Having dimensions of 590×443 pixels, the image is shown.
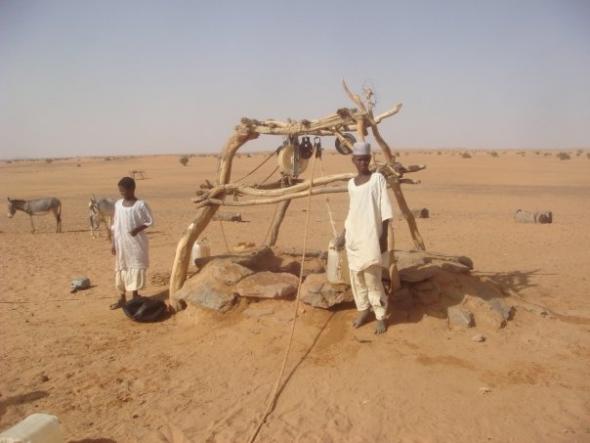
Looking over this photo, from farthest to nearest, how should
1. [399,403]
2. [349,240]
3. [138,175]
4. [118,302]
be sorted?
1. [138,175]
2. [118,302]
3. [349,240]
4. [399,403]

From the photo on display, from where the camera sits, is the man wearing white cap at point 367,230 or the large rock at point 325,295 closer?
the man wearing white cap at point 367,230

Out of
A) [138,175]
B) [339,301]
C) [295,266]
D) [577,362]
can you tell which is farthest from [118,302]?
[138,175]

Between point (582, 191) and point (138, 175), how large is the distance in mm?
29626

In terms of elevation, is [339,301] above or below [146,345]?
above

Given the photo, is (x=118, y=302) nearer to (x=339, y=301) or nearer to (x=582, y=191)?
(x=339, y=301)

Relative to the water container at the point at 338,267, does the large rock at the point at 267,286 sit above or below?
below

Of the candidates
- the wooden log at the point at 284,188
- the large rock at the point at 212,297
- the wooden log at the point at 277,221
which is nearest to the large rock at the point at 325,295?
the large rock at the point at 212,297

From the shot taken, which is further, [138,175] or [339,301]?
[138,175]

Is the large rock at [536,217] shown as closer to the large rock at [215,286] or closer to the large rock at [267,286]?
the large rock at [267,286]

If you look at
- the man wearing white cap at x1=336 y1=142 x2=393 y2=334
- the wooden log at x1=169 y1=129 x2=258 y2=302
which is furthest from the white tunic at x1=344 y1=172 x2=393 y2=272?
the wooden log at x1=169 y1=129 x2=258 y2=302

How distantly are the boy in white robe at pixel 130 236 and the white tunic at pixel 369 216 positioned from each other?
2.86 m

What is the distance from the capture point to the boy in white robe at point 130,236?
6.42 metres

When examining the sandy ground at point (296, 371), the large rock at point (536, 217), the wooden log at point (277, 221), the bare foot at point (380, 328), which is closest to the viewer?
the sandy ground at point (296, 371)

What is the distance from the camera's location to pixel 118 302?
23.2ft
